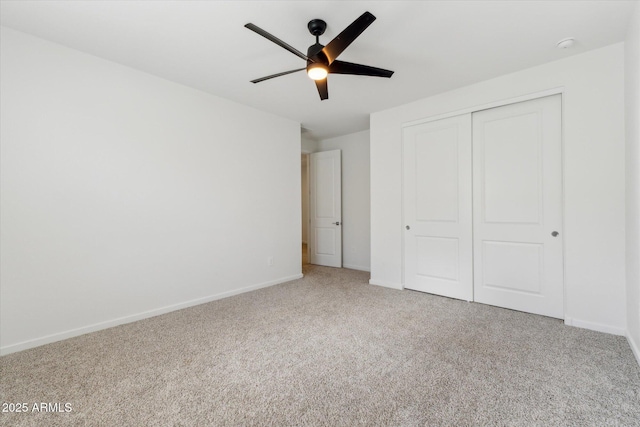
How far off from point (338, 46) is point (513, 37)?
1564 millimetres

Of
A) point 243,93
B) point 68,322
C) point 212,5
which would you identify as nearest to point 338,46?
point 212,5

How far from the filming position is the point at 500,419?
4.82 ft

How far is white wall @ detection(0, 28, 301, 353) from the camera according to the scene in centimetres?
228

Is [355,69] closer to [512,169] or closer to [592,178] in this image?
[512,169]

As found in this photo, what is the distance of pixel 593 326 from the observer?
8.34ft

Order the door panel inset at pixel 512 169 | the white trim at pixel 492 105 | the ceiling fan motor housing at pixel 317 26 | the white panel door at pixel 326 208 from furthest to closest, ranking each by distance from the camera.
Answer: the white panel door at pixel 326 208
the door panel inset at pixel 512 169
the white trim at pixel 492 105
the ceiling fan motor housing at pixel 317 26

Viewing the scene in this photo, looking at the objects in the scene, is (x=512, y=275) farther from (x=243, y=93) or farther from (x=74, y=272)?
(x=74, y=272)

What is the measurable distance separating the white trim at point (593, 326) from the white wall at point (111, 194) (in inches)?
138

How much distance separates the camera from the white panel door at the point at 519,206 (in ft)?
9.23

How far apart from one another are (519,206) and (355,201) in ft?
9.00

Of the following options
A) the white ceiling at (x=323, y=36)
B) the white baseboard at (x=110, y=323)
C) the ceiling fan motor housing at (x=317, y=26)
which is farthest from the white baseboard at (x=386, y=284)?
the ceiling fan motor housing at (x=317, y=26)

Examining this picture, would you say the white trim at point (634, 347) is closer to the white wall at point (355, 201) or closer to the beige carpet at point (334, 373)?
the beige carpet at point (334, 373)

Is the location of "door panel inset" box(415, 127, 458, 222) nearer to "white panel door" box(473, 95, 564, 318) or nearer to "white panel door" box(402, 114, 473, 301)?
"white panel door" box(402, 114, 473, 301)

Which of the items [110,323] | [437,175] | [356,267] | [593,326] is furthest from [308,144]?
[593,326]
